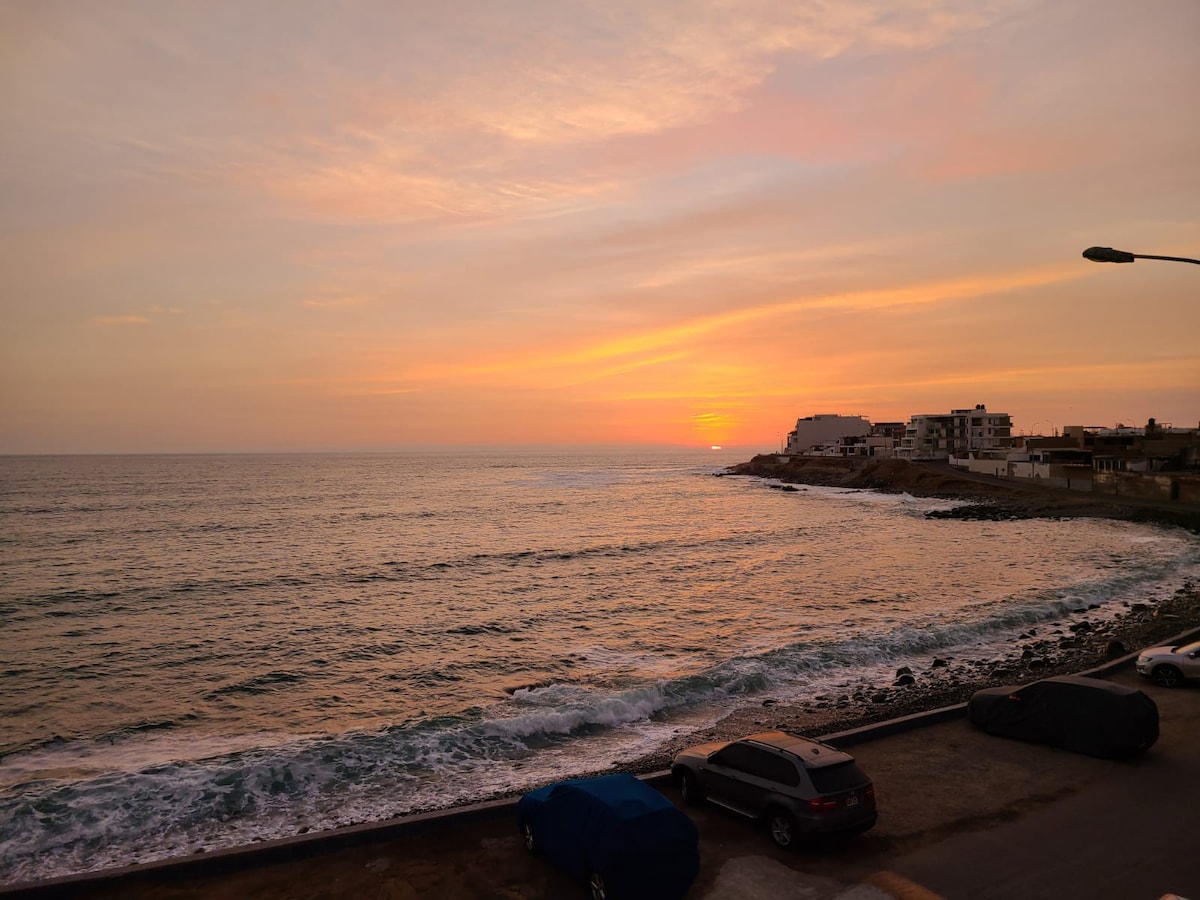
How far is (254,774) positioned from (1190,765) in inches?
864

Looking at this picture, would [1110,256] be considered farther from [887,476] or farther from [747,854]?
[887,476]

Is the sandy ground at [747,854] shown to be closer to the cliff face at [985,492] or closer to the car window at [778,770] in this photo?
the car window at [778,770]

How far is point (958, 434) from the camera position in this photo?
533 ft

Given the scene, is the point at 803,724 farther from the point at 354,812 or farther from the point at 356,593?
the point at 356,593

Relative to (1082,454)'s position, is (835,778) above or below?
below

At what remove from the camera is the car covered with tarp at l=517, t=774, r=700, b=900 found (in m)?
10.4

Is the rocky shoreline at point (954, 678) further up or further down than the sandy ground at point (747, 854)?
further down

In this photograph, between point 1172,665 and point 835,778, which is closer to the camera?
point 835,778

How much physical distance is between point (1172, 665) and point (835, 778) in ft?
51.4

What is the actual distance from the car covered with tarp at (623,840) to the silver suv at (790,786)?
7.46ft

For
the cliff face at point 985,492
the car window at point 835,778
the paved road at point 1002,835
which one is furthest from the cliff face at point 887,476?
the car window at point 835,778

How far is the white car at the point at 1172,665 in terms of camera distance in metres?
21.1

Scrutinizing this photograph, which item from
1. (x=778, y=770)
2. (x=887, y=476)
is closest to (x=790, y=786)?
(x=778, y=770)

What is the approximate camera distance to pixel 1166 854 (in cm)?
1193
